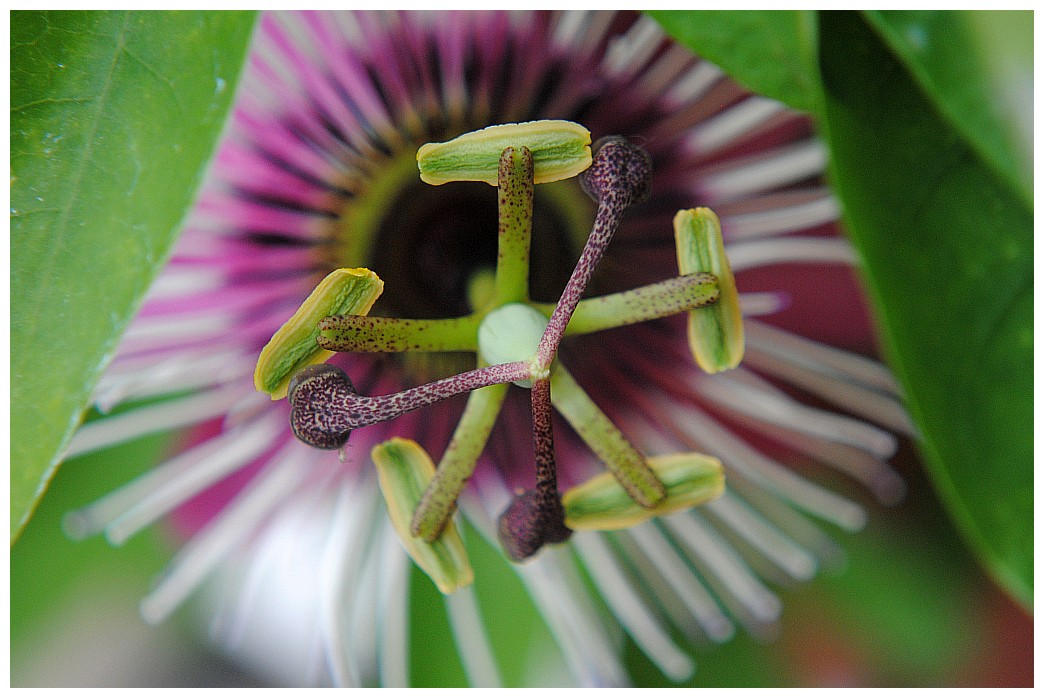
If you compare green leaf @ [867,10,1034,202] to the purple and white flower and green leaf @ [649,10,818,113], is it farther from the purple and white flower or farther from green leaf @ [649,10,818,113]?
the purple and white flower

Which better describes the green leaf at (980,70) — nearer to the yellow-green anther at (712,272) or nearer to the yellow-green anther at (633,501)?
the yellow-green anther at (712,272)

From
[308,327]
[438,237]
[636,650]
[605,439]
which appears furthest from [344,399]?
[636,650]

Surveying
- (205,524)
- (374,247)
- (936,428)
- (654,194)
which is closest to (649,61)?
(654,194)

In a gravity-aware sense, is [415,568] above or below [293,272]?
below

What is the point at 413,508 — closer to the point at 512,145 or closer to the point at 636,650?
the point at 512,145

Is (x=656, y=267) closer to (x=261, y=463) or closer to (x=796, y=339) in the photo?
(x=796, y=339)
